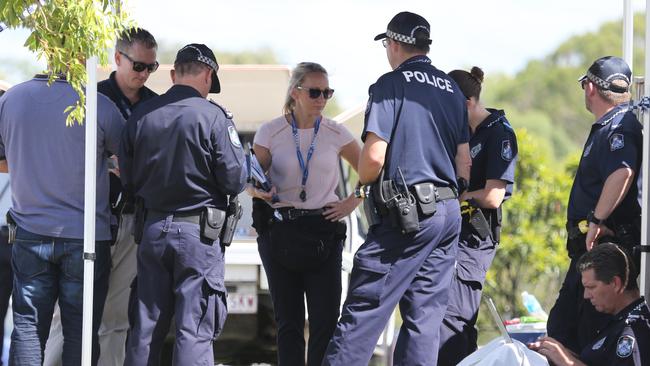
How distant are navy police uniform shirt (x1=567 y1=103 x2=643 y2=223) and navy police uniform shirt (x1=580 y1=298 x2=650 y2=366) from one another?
78cm

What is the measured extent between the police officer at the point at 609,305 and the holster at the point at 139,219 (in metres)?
1.98

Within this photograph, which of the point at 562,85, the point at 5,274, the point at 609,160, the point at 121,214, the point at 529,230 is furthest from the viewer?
the point at 562,85

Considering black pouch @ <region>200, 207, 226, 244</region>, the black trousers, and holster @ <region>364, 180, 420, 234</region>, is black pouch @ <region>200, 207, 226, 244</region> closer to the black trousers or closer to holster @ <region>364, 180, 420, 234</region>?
holster @ <region>364, 180, 420, 234</region>

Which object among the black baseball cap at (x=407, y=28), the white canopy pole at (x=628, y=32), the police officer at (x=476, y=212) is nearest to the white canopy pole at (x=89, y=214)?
the black baseball cap at (x=407, y=28)

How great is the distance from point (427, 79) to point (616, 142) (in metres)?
1.08

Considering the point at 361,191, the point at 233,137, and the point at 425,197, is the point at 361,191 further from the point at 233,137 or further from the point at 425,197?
the point at 233,137

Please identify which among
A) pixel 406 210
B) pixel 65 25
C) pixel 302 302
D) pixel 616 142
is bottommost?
pixel 302 302

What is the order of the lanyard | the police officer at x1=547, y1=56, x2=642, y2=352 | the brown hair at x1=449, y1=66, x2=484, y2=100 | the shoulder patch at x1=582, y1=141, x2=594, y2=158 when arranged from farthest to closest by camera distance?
1. the lanyard
2. the brown hair at x1=449, y1=66, x2=484, y2=100
3. the shoulder patch at x1=582, y1=141, x2=594, y2=158
4. the police officer at x1=547, y1=56, x2=642, y2=352

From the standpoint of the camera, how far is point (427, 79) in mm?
5176

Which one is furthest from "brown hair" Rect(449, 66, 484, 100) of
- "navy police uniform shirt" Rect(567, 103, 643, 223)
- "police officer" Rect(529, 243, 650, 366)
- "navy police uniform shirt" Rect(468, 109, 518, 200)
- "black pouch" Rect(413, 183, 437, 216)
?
"police officer" Rect(529, 243, 650, 366)

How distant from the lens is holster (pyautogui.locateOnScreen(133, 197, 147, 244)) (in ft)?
17.7

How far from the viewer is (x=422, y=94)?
5.12 metres

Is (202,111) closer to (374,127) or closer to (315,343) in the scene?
(374,127)

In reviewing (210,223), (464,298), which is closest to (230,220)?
(210,223)
